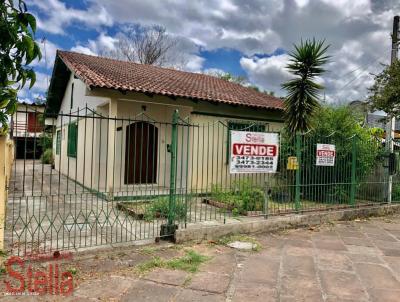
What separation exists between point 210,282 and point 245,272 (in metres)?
0.61

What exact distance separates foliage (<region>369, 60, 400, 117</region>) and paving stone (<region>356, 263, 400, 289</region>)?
241 inches

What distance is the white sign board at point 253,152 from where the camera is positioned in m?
6.78

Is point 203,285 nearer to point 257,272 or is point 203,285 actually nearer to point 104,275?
point 257,272

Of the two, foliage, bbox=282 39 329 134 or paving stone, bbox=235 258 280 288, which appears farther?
foliage, bbox=282 39 329 134

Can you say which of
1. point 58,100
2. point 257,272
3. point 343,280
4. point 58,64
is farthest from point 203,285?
point 58,100

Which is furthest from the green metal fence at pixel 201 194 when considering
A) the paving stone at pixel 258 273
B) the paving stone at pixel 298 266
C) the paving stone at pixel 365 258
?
the paving stone at pixel 365 258

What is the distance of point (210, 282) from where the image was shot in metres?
4.39

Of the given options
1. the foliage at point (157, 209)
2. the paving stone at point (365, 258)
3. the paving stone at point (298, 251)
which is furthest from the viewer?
the foliage at point (157, 209)

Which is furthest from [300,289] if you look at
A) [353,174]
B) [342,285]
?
[353,174]

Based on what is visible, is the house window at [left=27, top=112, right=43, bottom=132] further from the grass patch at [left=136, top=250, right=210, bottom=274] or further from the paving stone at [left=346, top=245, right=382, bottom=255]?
the paving stone at [left=346, top=245, right=382, bottom=255]

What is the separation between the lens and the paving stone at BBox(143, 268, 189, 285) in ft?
14.3

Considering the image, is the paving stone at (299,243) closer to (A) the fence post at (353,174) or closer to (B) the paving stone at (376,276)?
(B) the paving stone at (376,276)

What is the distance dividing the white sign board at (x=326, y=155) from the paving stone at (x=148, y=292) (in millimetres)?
5161

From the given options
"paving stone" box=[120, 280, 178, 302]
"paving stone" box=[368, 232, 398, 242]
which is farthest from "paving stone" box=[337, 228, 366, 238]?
"paving stone" box=[120, 280, 178, 302]
